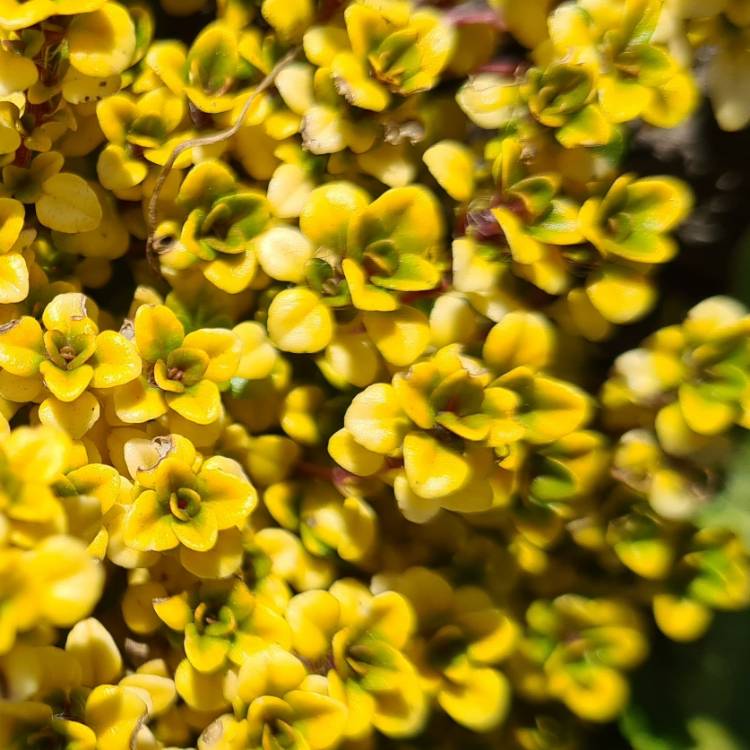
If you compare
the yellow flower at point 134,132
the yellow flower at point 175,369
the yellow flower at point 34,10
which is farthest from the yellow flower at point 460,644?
the yellow flower at point 34,10

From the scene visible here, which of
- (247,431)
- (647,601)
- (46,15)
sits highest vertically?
(46,15)

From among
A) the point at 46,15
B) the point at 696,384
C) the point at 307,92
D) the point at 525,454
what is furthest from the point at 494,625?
the point at 46,15

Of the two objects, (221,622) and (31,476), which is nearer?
(31,476)

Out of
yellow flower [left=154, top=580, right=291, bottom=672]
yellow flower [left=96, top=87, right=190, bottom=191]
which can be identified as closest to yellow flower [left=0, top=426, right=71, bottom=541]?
yellow flower [left=154, top=580, right=291, bottom=672]

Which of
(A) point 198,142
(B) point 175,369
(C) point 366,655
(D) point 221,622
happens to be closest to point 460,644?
(C) point 366,655

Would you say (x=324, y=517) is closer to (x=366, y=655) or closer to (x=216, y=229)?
(x=366, y=655)

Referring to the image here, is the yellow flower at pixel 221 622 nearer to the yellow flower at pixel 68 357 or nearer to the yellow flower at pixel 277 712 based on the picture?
the yellow flower at pixel 277 712

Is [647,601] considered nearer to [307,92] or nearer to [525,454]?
[525,454]
